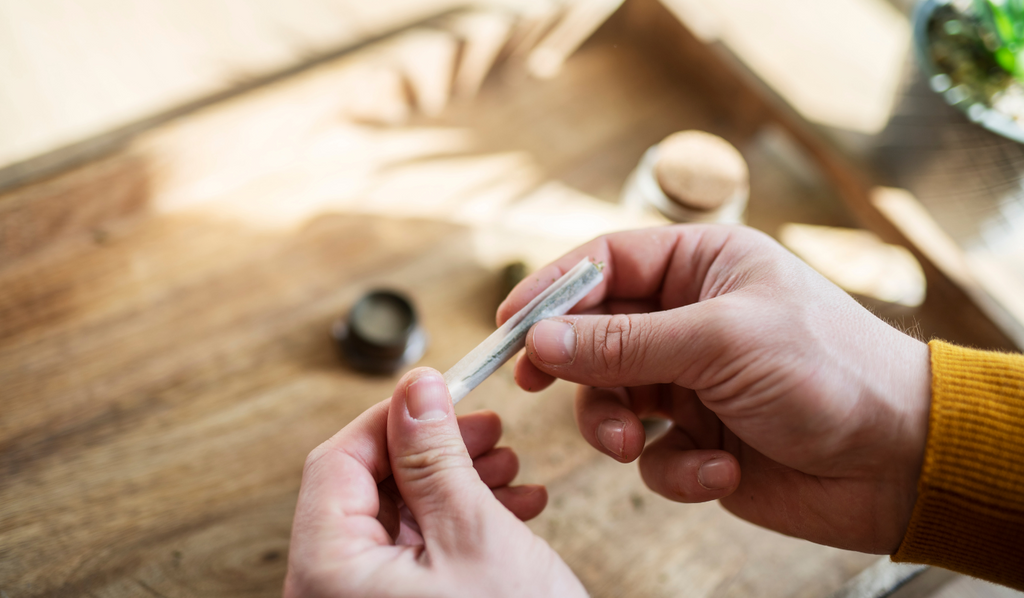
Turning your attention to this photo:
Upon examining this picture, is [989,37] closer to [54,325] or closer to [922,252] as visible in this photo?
[922,252]

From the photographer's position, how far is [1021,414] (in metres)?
0.54

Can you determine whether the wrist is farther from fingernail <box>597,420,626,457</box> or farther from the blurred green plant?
the blurred green plant

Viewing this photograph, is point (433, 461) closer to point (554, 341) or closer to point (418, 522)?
point (418, 522)

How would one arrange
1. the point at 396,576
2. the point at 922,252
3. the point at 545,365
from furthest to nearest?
the point at 922,252 → the point at 545,365 → the point at 396,576

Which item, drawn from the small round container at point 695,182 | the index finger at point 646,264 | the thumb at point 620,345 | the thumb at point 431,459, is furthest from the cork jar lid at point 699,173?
the thumb at point 431,459

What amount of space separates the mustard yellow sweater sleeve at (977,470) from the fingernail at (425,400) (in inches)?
16.0

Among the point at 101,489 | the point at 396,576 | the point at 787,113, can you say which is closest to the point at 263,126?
the point at 101,489

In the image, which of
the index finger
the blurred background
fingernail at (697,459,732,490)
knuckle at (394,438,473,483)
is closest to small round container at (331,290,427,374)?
the blurred background

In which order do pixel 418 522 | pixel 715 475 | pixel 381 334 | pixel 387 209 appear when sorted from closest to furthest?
pixel 418 522 < pixel 715 475 < pixel 381 334 < pixel 387 209

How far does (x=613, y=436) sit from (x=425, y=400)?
8.7 inches

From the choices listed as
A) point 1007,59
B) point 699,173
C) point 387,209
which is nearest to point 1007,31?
point 1007,59

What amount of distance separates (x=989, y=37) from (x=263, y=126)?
936mm

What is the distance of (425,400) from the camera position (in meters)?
0.52

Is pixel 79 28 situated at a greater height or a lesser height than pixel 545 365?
greater
